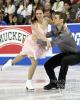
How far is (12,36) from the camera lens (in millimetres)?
12250

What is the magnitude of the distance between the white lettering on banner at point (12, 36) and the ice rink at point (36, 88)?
5.36ft

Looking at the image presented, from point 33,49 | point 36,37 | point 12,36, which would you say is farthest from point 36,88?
point 12,36

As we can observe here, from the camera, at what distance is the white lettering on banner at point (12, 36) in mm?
12203

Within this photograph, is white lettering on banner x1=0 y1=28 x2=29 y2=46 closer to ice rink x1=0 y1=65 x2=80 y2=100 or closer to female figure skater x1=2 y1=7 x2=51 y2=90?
ice rink x1=0 y1=65 x2=80 y2=100

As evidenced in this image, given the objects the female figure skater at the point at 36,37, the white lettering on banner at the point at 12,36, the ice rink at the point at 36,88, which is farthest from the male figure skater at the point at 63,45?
the white lettering on banner at the point at 12,36

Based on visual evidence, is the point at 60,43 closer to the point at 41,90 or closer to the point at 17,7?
the point at 41,90

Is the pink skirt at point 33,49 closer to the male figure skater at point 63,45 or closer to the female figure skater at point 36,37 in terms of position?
the female figure skater at point 36,37

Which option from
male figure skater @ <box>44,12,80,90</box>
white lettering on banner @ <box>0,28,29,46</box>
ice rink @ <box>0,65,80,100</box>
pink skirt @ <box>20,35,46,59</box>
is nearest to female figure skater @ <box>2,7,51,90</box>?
pink skirt @ <box>20,35,46,59</box>

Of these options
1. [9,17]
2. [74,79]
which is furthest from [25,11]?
[74,79]

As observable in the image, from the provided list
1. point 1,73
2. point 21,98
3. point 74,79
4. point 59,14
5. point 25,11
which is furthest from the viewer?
point 25,11

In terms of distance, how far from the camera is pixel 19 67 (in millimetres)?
11711

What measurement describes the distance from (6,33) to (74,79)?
12.1ft

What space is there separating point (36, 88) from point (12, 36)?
14.8 ft

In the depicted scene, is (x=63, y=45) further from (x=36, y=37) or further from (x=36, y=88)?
(x=36, y=88)
